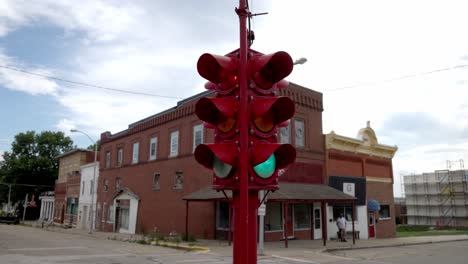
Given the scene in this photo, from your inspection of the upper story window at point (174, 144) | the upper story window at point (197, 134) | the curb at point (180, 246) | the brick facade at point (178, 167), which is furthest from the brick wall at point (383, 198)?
the curb at point (180, 246)

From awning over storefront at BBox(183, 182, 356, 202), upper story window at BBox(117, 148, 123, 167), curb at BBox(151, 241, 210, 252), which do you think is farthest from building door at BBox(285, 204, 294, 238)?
upper story window at BBox(117, 148, 123, 167)

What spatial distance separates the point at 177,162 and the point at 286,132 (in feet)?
26.7

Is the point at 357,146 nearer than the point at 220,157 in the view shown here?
No

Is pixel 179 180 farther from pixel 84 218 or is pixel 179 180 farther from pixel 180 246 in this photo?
pixel 84 218

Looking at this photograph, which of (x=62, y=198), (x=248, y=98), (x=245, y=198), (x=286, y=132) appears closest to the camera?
(x=245, y=198)

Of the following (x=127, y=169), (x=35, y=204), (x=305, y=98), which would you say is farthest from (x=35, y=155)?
(x=305, y=98)

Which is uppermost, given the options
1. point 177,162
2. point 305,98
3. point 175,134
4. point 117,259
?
point 305,98

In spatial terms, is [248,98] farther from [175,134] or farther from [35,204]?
[35,204]

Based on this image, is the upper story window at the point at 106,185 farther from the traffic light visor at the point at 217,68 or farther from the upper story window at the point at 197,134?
the traffic light visor at the point at 217,68

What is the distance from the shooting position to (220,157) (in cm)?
349

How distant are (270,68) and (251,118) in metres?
0.51

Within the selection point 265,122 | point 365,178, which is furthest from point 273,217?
point 265,122

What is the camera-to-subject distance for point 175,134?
2967 centimetres

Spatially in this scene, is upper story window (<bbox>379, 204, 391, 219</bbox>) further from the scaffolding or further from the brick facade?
the scaffolding
